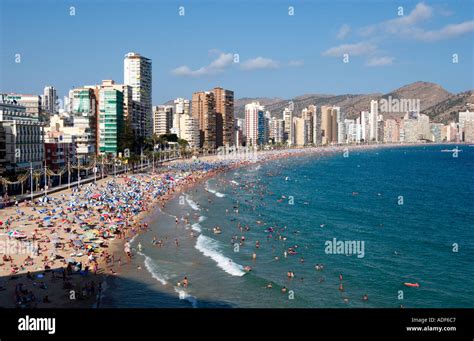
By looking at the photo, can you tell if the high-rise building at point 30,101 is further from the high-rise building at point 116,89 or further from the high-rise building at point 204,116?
the high-rise building at point 204,116

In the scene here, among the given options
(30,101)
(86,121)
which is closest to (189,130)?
(30,101)

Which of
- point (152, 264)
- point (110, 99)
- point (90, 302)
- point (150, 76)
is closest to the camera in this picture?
point (90, 302)

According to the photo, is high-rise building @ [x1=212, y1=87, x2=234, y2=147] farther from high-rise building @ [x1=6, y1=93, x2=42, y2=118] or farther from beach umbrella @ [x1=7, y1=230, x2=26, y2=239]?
beach umbrella @ [x1=7, y1=230, x2=26, y2=239]

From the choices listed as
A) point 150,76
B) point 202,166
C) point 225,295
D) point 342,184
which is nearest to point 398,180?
point 342,184

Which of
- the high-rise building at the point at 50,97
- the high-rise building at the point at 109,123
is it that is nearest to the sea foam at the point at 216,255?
the high-rise building at the point at 109,123

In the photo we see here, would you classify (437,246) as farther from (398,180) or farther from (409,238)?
(398,180)

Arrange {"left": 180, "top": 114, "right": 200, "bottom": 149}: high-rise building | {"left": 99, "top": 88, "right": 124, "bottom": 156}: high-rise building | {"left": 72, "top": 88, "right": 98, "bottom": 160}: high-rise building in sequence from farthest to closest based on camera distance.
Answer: {"left": 180, "top": 114, "right": 200, "bottom": 149}: high-rise building → {"left": 99, "top": 88, "right": 124, "bottom": 156}: high-rise building → {"left": 72, "top": 88, "right": 98, "bottom": 160}: high-rise building

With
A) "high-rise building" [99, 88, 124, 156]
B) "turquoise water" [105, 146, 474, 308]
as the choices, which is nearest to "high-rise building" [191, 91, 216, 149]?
"high-rise building" [99, 88, 124, 156]
